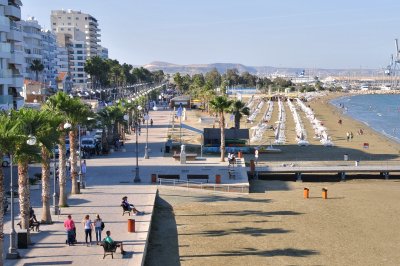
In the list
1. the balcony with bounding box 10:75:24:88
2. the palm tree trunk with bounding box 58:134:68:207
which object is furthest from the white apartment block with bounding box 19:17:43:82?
the palm tree trunk with bounding box 58:134:68:207

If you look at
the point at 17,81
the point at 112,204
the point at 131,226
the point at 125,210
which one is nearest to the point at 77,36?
the point at 17,81

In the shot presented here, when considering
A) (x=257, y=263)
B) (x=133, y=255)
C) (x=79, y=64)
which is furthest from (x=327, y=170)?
(x=79, y=64)

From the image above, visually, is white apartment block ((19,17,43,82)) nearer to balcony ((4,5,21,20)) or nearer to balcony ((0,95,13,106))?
balcony ((4,5,21,20))

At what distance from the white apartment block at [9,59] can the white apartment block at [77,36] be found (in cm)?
11469

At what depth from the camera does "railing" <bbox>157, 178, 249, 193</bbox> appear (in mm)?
32375

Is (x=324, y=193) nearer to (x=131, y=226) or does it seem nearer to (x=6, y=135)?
(x=131, y=226)

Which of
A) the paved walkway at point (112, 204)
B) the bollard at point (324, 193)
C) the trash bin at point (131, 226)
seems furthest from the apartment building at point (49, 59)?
the trash bin at point (131, 226)

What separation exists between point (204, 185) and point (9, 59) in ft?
61.9

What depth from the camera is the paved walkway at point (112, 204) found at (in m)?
18.5

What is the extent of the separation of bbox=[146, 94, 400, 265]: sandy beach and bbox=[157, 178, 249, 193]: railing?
613 mm

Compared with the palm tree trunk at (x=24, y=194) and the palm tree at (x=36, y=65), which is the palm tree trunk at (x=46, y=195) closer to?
the palm tree trunk at (x=24, y=194)

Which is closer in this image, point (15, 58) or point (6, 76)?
point (6, 76)

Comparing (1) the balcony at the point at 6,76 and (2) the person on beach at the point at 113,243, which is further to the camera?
(1) the balcony at the point at 6,76

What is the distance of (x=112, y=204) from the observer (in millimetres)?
26453
